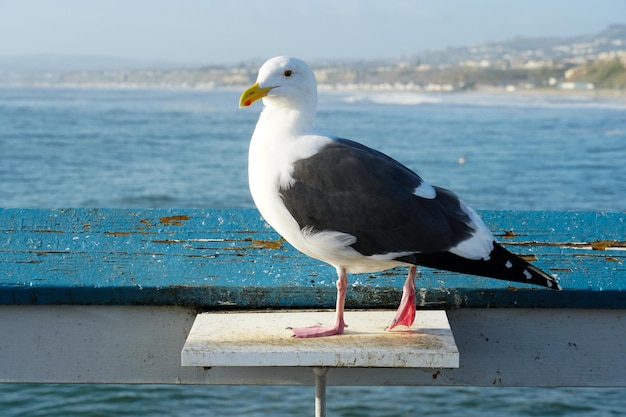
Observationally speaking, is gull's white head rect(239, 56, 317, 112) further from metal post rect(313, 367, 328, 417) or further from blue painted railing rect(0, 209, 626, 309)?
metal post rect(313, 367, 328, 417)

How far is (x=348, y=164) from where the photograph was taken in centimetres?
249

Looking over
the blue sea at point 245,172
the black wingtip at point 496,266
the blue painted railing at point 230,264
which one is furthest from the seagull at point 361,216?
the blue sea at point 245,172

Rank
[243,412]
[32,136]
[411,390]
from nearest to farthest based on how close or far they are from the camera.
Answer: [243,412], [411,390], [32,136]

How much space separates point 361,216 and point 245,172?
20425 mm

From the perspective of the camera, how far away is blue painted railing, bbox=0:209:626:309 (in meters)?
2.47

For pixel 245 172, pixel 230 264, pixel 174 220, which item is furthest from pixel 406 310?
pixel 245 172

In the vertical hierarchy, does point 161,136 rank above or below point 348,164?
below

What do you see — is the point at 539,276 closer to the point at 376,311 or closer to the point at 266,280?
the point at 376,311

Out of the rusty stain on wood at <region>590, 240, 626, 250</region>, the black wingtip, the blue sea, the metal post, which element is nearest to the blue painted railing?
the rusty stain on wood at <region>590, 240, 626, 250</region>

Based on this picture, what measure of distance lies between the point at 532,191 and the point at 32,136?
2046 cm

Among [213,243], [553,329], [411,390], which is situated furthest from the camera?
[411,390]

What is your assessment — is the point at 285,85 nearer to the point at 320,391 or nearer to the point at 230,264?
the point at 230,264

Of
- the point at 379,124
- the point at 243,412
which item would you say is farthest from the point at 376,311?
the point at 379,124

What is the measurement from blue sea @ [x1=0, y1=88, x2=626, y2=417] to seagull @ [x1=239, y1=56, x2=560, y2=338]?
12.4 ft
